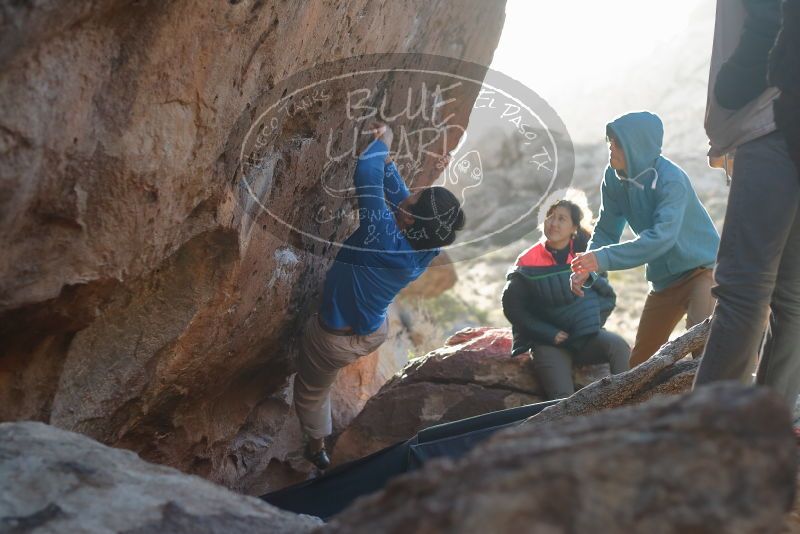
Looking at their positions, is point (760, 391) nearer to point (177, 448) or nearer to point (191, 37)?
point (191, 37)

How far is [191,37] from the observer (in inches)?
121

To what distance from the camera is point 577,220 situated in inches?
204

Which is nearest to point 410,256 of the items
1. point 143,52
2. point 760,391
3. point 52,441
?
point 143,52

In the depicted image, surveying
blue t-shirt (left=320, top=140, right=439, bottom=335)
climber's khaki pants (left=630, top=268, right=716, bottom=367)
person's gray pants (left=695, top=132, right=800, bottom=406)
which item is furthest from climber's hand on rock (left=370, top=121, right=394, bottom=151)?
person's gray pants (left=695, top=132, right=800, bottom=406)

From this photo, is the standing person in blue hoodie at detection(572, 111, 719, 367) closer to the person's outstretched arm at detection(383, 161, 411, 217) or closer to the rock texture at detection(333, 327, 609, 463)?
the rock texture at detection(333, 327, 609, 463)

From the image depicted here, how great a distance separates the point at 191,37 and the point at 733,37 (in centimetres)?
193

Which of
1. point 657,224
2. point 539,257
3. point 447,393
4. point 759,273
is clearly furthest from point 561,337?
point 759,273

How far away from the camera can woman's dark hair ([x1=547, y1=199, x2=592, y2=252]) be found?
204 inches

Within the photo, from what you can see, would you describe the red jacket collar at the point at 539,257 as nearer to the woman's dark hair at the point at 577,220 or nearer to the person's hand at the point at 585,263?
the woman's dark hair at the point at 577,220

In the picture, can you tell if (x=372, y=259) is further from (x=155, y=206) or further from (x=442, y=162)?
(x=442, y=162)

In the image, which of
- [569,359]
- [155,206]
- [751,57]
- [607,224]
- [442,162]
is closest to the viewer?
[751,57]

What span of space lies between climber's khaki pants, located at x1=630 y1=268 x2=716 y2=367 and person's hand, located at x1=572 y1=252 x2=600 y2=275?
0.93 metres

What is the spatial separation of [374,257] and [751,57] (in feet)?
8.04

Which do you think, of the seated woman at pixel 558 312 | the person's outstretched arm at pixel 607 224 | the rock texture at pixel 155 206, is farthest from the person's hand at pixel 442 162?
the person's outstretched arm at pixel 607 224
